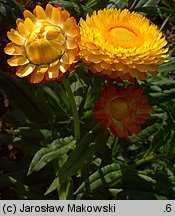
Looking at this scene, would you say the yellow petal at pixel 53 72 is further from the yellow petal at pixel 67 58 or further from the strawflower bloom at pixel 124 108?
the strawflower bloom at pixel 124 108

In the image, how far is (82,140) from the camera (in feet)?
3.90

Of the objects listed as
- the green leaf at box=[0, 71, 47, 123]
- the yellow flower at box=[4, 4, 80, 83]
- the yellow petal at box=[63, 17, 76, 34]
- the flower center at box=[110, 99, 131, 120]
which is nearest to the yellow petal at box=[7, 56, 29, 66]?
the yellow flower at box=[4, 4, 80, 83]

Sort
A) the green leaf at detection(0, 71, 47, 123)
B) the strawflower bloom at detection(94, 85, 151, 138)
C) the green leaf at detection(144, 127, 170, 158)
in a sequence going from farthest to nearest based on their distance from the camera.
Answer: the green leaf at detection(0, 71, 47, 123)
the green leaf at detection(144, 127, 170, 158)
the strawflower bloom at detection(94, 85, 151, 138)

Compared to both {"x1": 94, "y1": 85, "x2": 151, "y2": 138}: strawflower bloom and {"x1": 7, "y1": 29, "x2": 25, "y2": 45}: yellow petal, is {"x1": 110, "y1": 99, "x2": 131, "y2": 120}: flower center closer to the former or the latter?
{"x1": 94, "y1": 85, "x2": 151, "y2": 138}: strawflower bloom

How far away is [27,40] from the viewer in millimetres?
984

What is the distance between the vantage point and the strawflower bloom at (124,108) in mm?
1088

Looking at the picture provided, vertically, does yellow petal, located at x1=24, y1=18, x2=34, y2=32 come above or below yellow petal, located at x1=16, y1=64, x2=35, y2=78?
above

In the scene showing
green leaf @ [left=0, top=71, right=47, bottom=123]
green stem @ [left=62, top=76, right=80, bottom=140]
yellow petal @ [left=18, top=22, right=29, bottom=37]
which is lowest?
green stem @ [left=62, top=76, right=80, bottom=140]

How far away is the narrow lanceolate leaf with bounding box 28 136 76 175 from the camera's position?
116 cm

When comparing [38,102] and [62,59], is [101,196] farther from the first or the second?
[62,59]

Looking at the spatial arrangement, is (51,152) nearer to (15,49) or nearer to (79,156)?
(79,156)

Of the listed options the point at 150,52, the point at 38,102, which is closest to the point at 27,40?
the point at 150,52

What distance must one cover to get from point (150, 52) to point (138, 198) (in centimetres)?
53

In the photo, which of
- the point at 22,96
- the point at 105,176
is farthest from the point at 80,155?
the point at 22,96
